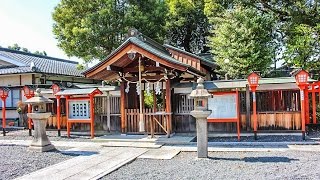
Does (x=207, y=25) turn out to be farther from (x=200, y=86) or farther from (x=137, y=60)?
(x=200, y=86)

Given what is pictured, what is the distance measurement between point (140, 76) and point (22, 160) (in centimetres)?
510

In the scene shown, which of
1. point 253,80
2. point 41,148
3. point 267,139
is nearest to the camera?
point 41,148

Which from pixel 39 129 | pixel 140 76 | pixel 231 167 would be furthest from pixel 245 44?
pixel 39 129

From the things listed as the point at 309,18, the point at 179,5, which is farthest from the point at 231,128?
the point at 179,5

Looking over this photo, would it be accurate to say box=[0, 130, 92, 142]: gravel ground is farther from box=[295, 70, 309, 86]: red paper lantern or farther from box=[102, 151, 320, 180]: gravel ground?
box=[295, 70, 309, 86]: red paper lantern

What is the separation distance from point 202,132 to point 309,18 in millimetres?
12849

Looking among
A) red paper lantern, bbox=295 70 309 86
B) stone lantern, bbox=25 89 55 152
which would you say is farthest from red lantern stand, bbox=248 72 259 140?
stone lantern, bbox=25 89 55 152

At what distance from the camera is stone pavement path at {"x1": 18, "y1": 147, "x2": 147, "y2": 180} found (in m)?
6.58

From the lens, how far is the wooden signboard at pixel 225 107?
35.4ft

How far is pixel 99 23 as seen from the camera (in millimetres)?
18719

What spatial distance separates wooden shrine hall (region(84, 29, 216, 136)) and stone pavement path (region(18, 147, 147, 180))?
1955 millimetres

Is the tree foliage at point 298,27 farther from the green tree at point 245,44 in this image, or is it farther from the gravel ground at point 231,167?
the gravel ground at point 231,167

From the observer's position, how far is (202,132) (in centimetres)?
806

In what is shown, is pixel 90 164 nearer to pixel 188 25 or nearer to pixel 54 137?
pixel 54 137
